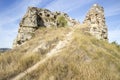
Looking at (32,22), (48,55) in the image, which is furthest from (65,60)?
(32,22)

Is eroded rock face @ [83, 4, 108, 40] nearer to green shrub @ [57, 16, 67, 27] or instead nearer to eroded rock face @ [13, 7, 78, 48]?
green shrub @ [57, 16, 67, 27]

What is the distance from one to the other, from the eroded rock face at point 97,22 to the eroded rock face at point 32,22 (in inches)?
491

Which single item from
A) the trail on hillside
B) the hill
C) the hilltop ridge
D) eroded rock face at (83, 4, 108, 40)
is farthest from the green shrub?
the trail on hillside

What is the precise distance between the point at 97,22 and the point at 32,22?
51.5 feet

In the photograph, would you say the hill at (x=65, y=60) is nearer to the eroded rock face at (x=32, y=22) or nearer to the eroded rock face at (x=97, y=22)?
the eroded rock face at (x=97, y=22)

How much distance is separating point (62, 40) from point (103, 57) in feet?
36.5

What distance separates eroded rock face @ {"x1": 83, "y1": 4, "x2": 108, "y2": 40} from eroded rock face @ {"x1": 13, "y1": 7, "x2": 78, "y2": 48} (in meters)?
12.5

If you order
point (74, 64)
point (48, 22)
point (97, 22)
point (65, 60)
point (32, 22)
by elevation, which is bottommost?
point (74, 64)

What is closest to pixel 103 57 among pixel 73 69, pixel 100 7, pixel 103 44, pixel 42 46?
pixel 73 69

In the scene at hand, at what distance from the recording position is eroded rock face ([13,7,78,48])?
165 feet

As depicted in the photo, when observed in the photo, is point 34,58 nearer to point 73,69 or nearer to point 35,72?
point 35,72

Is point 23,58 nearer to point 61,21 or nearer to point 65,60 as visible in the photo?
point 65,60

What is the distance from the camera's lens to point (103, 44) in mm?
40500

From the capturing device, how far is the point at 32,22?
5162 centimetres
